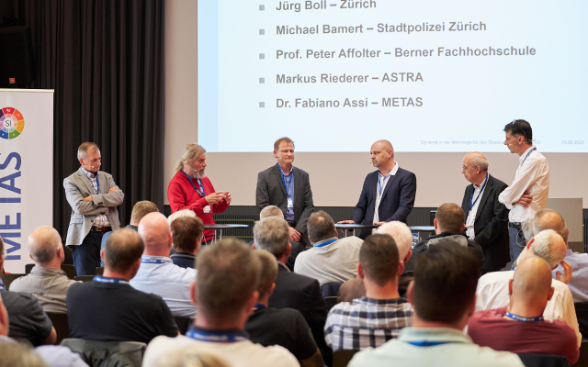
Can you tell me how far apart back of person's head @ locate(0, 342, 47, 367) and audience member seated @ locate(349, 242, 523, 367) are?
2.45 feet

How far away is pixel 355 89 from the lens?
6133 mm

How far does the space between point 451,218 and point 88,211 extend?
296cm

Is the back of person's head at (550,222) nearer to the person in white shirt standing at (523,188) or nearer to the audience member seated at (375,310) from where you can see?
the person in white shirt standing at (523,188)

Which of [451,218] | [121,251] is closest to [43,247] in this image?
[121,251]

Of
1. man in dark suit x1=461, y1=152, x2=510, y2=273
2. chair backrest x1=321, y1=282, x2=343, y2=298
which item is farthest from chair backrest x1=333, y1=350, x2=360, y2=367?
man in dark suit x1=461, y1=152, x2=510, y2=273

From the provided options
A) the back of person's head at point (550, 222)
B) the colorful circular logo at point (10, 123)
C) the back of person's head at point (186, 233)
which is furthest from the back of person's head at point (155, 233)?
the colorful circular logo at point (10, 123)

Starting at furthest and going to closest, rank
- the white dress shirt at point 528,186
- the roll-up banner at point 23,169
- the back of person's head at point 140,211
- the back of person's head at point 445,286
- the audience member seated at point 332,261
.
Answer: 1. the roll-up banner at point 23,169
2. the white dress shirt at point 528,186
3. the back of person's head at point 140,211
4. the audience member seated at point 332,261
5. the back of person's head at point 445,286

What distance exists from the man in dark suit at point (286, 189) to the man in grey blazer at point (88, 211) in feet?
4.24

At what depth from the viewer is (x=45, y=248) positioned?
8.30 ft

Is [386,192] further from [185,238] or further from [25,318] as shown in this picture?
[25,318]

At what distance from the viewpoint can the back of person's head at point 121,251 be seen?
2.16 m

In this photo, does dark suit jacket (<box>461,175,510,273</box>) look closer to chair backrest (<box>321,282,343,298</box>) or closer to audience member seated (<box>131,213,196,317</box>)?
chair backrest (<box>321,282,343,298</box>)

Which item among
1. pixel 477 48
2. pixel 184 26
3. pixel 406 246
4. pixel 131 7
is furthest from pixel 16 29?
pixel 406 246

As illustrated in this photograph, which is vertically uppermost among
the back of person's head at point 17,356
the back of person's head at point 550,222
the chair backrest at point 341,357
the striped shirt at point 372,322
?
the back of person's head at point 17,356
